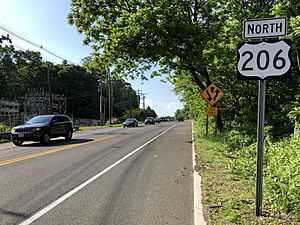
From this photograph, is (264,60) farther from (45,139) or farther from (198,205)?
(45,139)

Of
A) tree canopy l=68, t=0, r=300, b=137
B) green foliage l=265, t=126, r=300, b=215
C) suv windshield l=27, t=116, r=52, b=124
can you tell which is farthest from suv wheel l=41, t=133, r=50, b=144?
green foliage l=265, t=126, r=300, b=215

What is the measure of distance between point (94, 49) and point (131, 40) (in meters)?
4.83

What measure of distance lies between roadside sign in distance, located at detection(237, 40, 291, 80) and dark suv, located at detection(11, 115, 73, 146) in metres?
15.3

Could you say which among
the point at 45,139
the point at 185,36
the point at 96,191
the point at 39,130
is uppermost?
the point at 185,36

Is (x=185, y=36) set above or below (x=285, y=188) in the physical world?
above

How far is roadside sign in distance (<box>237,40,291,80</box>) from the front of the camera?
5016 mm

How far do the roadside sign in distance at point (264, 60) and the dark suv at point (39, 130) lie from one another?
50.1ft

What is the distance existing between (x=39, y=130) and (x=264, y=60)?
15576mm

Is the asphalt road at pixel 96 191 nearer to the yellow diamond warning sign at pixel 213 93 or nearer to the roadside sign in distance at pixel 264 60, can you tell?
the roadside sign in distance at pixel 264 60

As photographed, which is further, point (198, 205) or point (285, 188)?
point (198, 205)

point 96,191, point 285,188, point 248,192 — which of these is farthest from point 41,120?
point 285,188

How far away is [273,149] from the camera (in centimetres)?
974

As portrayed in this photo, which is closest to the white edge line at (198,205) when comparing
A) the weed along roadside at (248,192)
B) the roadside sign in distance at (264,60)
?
the weed along roadside at (248,192)

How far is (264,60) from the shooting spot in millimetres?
5164
